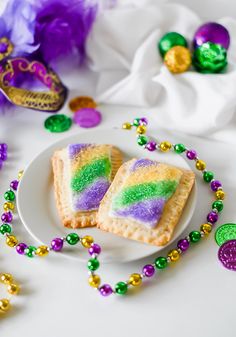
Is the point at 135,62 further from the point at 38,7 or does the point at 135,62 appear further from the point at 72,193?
the point at 72,193

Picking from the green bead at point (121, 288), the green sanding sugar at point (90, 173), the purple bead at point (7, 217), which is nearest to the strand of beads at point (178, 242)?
the green bead at point (121, 288)

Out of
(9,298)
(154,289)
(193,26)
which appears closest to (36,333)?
(9,298)

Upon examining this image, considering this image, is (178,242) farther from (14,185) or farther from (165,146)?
(14,185)

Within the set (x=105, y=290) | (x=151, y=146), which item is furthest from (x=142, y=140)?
(x=105, y=290)

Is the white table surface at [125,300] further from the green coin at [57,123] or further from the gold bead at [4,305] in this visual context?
the green coin at [57,123]

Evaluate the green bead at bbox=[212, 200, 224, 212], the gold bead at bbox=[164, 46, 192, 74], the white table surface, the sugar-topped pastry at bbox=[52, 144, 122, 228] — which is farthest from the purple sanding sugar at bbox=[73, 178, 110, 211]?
the gold bead at bbox=[164, 46, 192, 74]

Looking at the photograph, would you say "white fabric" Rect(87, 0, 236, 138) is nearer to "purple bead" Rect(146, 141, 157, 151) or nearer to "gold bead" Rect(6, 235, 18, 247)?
"purple bead" Rect(146, 141, 157, 151)
